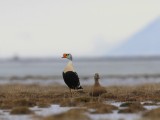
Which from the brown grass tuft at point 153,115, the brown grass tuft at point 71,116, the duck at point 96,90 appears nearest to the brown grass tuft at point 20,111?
the brown grass tuft at point 71,116

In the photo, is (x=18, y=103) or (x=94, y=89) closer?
(x=18, y=103)

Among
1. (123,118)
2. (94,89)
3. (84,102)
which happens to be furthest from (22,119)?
(94,89)

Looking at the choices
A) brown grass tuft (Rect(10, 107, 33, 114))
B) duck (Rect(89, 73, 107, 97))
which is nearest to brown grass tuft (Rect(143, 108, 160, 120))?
brown grass tuft (Rect(10, 107, 33, 114))

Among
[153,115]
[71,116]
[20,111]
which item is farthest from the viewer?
[20,111]

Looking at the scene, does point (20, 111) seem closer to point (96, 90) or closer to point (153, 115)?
point (153, 115)

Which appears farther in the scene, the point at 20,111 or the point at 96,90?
the point at 96,90

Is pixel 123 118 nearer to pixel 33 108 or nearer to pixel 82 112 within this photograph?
pixel 82 112

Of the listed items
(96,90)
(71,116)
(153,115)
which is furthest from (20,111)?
(96,90)

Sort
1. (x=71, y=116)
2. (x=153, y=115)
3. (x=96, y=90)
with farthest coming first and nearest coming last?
(x=96, y=90)
(x=153, y=115)
(x=71, y=116)

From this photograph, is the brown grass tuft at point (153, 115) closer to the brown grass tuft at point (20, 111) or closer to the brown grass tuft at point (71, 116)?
the brown grass tuft at point (71, 116)

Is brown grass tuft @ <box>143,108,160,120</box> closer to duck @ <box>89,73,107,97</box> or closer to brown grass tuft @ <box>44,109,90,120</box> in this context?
brown grass tuft @ <box>44,109,90,120</box>

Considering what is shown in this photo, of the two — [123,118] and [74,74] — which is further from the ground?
[74,74]

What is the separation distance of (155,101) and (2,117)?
630 cm

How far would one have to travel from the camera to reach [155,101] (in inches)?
867
